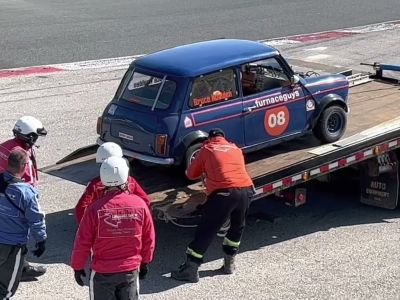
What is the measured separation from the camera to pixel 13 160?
8.01 metres

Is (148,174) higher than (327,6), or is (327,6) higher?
(148,174)

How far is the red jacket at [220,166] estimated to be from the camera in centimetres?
924

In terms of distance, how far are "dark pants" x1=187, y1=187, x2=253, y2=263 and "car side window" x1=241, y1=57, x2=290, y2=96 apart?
1.95 metres

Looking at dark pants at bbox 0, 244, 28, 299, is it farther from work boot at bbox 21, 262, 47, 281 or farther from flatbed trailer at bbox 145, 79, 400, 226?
flatbed trailer at bbox 145, 79, 400, 226

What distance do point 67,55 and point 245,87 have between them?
12.1 metres

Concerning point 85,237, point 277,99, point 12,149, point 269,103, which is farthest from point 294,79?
point 85,237

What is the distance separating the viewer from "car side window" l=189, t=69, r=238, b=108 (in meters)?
10.3

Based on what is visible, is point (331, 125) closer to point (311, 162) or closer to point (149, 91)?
point (311, 162)

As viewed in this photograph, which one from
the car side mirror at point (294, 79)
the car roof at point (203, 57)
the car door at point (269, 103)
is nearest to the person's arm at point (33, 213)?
the car roof at point (203, 57)

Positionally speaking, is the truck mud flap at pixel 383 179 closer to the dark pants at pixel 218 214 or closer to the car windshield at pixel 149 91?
the dark pants at pixel 218 214

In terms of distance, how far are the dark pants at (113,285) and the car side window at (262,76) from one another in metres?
4.22

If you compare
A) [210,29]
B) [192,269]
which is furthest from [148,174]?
[210,29]

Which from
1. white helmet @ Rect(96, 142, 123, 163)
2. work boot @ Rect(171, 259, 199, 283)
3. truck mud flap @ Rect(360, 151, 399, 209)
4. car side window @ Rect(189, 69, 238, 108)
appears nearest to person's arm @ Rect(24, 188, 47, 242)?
white helmet @ Rect(96, 142, 123, 163)

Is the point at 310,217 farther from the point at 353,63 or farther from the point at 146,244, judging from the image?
the point at 353,63
